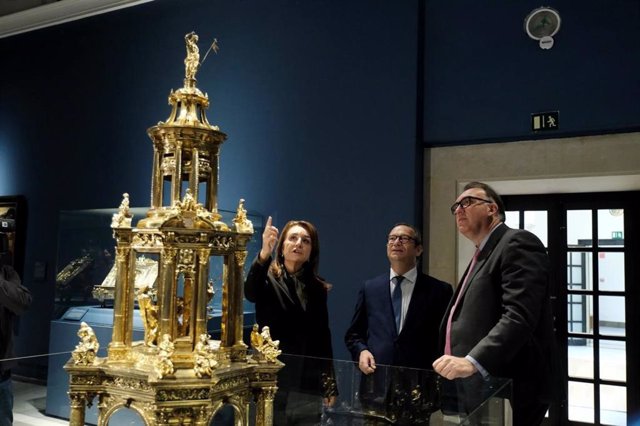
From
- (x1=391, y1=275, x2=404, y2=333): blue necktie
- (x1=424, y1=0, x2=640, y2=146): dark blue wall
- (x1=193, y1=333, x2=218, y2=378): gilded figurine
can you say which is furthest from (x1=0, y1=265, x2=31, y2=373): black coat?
(x1=424, y1=0, x2=640, y2=146): dark blue wall

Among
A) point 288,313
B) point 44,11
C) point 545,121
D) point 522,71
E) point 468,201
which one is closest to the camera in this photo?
point 468,201

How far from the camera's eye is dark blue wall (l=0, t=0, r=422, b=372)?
4246 mm

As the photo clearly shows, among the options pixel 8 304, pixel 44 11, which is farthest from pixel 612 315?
pixel 44 11

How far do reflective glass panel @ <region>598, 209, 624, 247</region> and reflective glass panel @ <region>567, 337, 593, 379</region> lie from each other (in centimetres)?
71

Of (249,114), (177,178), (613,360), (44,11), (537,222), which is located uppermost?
(44,11)

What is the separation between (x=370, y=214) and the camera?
422 cm

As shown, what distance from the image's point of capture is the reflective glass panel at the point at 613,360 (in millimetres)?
3930

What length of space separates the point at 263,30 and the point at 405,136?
1653mm

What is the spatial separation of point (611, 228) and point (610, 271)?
306mm

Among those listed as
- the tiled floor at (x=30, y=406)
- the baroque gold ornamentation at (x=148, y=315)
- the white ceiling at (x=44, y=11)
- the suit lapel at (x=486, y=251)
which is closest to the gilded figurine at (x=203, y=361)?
the baroque gold ornamentation at (x=148, y=315)

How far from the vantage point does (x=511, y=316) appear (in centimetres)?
198

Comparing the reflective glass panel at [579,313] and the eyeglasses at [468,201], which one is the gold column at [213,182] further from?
the reflective glass panel at [579,313]

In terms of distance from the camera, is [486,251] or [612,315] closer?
[486,251]

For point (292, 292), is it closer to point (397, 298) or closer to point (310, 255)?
point (310, 255)
